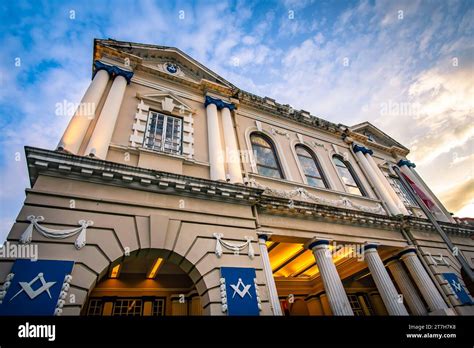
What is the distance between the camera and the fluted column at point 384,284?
8047 millimetres

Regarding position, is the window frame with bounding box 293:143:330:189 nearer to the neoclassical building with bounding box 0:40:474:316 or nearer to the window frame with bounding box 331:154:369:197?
the neoclassical building with bounding box 0:40:474:316

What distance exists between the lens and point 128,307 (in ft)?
28.0

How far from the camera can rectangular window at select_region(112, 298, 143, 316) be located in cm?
842

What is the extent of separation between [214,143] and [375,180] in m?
9.25

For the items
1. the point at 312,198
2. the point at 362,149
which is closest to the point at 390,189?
the point at 362,149

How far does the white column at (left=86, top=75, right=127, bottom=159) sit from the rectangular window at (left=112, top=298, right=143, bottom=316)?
5.48 meters

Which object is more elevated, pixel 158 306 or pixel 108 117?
pixel 108 117

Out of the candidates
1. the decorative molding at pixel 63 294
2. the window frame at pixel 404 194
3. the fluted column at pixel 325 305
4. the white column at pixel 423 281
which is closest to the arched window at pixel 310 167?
the white column at pixel 423 281

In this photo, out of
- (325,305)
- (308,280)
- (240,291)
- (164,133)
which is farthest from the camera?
(308,280)

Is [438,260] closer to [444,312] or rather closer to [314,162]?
[444,312]

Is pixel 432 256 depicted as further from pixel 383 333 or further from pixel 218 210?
pixel 218 210

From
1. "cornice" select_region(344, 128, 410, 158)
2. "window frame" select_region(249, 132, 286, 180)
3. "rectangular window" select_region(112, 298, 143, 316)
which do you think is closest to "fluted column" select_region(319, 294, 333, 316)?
"window frame" select_region(249, 132, 286, 180)

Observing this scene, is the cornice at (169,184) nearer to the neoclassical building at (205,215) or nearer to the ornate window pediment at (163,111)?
the neoclassical building at (205,215)

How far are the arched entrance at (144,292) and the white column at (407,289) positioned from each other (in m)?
8.31
